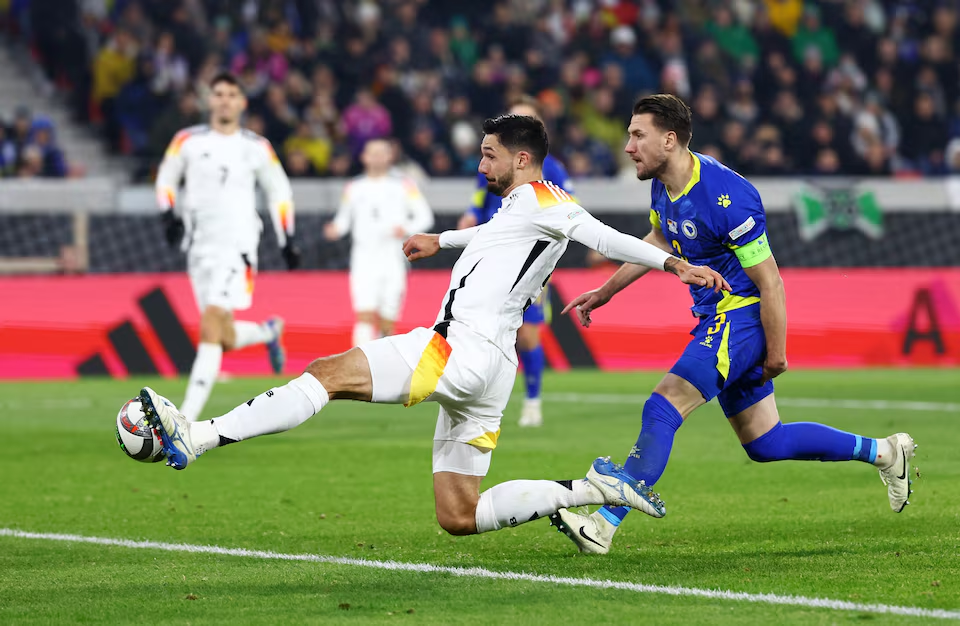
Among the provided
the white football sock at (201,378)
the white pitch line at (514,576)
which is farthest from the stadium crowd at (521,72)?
the white pitch line at (514,576)

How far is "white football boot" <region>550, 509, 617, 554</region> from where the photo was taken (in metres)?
6.07

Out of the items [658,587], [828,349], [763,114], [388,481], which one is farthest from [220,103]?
[763,114]

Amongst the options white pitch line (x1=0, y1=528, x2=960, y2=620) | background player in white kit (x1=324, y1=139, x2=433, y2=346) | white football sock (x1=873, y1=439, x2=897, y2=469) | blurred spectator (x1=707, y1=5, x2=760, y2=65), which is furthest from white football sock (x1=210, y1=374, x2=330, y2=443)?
blurred spectator (x1=707, y1=5, x2=760, y2=65)

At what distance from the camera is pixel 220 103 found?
11312 millimetres

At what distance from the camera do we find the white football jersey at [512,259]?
5805 millimetres

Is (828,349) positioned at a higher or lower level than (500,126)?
lower

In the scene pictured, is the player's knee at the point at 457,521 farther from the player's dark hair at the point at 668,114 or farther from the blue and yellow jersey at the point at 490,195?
the blue and yellow jersey at the point at 490,195

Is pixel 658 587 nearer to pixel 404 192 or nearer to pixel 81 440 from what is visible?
pixel 81 440

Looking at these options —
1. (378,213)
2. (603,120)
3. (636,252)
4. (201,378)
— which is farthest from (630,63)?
(636,252)

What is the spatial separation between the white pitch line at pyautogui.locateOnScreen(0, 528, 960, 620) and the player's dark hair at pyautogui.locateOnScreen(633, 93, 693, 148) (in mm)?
1897

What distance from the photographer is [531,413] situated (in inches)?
484

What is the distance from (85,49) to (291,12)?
3069 millimetres

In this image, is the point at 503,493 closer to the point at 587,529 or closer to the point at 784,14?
the point at 587,529

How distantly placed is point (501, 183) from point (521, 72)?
16571 mm
